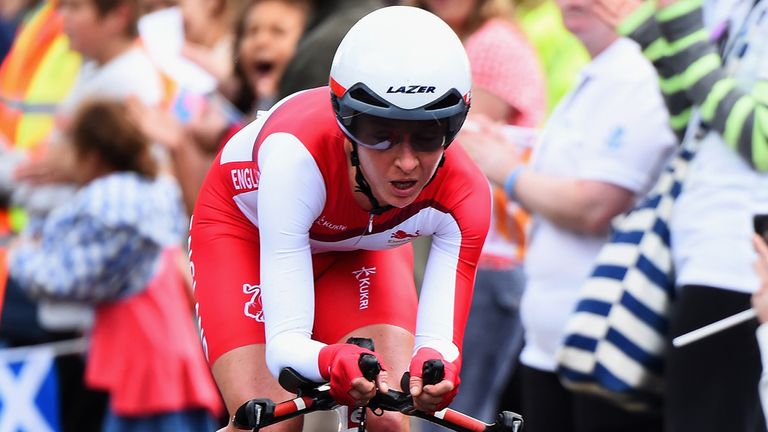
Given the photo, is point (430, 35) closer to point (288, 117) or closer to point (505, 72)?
point (288, 117)

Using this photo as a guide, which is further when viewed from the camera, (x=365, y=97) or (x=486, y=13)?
(x=486, y=13)

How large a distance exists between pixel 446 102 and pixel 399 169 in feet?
0.81

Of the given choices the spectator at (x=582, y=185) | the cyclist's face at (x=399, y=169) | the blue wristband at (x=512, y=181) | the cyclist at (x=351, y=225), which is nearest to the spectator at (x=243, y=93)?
the blue wristband at (x=512, y=181)

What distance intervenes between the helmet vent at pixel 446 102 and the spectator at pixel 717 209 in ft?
5.11

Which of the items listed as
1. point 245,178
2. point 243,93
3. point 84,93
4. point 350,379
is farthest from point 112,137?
point 350,379

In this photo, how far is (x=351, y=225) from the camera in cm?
521

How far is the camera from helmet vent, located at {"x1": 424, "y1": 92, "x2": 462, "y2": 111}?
4691mm

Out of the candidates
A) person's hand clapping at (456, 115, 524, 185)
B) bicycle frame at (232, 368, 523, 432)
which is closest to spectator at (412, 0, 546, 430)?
person's hand clapping at (456, 115, 524, 185)

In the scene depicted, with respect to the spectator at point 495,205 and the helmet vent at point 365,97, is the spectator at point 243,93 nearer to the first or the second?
the spectator at point 495,205

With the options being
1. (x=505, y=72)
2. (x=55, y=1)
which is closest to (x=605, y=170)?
(x=505, y=72)

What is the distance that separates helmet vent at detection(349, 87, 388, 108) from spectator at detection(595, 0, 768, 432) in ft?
5.75

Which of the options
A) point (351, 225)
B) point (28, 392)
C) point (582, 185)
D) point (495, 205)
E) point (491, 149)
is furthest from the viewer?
point (28, 392)

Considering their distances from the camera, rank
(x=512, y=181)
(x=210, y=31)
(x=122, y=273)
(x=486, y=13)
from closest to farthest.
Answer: (x=512, y=181) < (x=486, y=13) < (x=122, y=273) < (x=210, y=31)

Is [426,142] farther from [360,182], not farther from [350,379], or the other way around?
[350,379]
